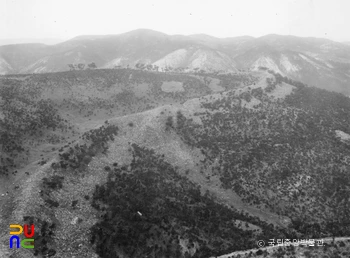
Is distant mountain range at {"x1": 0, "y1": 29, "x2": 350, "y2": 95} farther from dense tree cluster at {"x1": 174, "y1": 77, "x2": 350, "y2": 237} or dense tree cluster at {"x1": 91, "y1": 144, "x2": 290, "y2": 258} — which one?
dense tree cluster at {"x1": 91, "y1": 144, "x2": 290, "y2": 258}

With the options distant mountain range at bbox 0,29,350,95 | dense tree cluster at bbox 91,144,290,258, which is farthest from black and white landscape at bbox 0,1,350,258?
distant mountain range at bbox 0,29,350,95

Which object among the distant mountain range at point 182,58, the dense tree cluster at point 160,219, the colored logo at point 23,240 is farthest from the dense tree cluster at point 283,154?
the distant mountain range at point 182,58

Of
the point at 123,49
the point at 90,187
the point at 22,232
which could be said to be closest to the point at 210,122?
the point at 90,187

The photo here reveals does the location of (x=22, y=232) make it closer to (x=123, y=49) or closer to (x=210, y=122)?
(x=210, y=122)

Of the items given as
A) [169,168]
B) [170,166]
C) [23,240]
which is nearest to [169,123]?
[170,166]

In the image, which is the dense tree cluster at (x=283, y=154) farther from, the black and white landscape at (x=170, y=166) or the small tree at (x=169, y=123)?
the small tree at (x=169, y=123)
